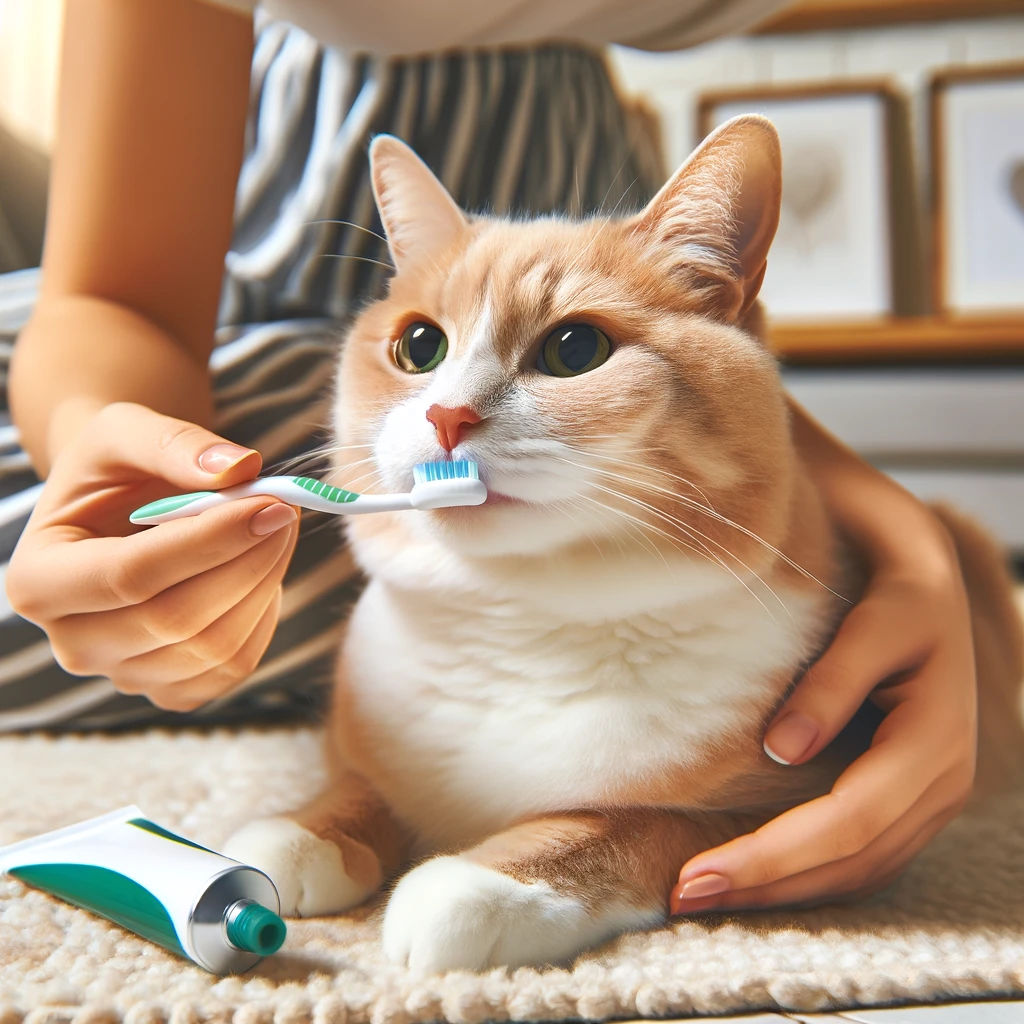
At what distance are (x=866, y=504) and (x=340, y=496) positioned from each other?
0.53 meters

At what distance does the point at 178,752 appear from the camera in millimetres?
1136

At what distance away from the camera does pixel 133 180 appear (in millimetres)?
982

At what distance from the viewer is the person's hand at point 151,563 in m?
0.64

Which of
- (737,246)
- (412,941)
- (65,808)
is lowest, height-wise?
(65,808)

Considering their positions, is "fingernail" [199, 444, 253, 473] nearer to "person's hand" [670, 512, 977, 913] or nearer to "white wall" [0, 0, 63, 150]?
"person's hand" [670, 512, 977, 913]

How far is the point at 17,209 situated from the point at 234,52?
804mm

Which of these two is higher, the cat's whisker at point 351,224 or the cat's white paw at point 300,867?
the cat's whisker at point 351,224

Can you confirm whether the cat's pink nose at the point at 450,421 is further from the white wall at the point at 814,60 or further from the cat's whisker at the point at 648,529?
the white wall at the point at 814,60

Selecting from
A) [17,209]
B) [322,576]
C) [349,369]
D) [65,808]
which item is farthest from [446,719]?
[17,209]

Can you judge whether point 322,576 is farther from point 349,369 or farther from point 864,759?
point 864,759

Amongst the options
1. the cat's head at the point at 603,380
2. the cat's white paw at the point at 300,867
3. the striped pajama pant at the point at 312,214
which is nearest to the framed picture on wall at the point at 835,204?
the striped pajama pant at the point at 312,214

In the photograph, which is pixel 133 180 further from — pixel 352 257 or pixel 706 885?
pixel 706 885

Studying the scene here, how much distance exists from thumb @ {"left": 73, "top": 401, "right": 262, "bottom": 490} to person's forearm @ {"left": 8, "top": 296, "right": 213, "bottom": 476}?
0.13 meters

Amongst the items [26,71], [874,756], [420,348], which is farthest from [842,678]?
[26,71]
